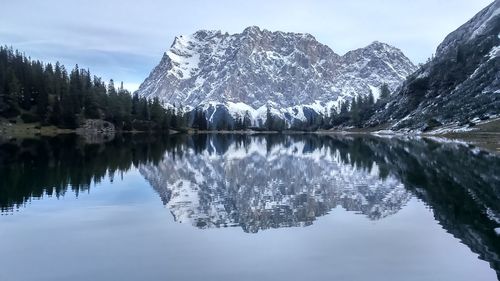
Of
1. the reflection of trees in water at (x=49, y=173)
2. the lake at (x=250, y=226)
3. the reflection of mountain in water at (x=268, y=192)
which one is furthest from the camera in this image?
the reflection of trees in water at (x=49, y=173)

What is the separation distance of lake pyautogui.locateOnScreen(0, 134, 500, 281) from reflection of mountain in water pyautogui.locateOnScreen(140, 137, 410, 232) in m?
0.16

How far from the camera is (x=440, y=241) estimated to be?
27.6 metres

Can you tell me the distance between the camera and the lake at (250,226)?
22.6m

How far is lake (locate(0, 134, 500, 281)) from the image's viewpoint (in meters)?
22.6

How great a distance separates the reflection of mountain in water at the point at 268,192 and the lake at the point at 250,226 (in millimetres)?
160

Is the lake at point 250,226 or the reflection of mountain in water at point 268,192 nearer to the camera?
the lake at point 250,226

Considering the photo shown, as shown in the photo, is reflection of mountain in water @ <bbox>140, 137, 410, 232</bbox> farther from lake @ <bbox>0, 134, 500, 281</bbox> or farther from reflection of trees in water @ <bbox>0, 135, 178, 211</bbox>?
reflection of trees in water @ <bbox>0, 135, 178, 211</bbox>

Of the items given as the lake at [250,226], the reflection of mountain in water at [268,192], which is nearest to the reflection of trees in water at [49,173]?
the lake at [250,226]

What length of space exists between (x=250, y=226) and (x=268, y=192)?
48.4 ft

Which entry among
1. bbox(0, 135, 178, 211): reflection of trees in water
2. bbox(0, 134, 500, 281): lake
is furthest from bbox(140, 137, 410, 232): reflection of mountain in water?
bbox(0, 135, 178, 211): reflection of trees in water

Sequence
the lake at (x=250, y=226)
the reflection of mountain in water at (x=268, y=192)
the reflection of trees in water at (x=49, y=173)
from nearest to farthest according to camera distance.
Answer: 1. the lake at (x=250, y=226)
2. the reflection of mountain in water at (x=268, y=192)
3. the reflection of trees in water at (x=49, y=173)

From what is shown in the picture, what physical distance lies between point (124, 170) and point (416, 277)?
167 ft

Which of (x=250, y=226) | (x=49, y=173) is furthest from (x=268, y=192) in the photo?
(x=49, y=173)

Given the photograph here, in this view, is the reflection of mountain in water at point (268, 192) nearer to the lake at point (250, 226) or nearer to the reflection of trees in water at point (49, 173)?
the lake at point (250, 226)
